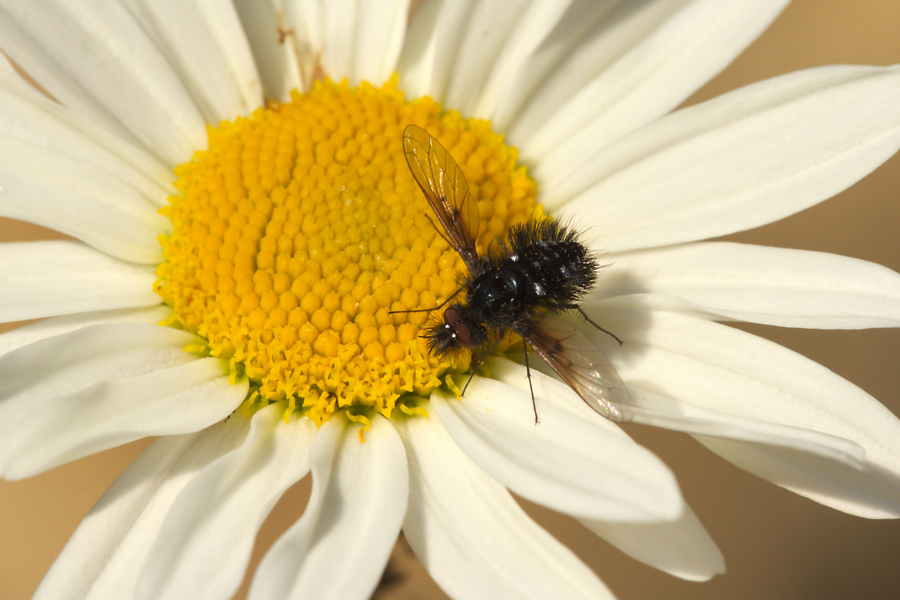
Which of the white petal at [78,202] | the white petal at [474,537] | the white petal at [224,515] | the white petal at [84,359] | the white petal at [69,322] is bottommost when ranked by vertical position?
the white petal at [474,537]

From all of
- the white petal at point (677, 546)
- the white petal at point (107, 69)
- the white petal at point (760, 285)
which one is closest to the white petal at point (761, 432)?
the white petal at point (677, 546)

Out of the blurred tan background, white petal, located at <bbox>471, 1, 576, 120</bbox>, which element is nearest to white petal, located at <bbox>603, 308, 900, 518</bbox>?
white petal, located at <bbox>471, 1, 576, 120</bbox>

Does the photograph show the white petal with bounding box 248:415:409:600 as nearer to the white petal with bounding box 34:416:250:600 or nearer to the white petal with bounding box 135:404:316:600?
the white petal with bounding box 135:404:316:600

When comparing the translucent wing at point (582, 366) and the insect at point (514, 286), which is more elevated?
the insect at point (514, 286)

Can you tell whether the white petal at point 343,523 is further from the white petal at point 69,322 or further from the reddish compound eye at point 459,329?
the white petal at point 69,322

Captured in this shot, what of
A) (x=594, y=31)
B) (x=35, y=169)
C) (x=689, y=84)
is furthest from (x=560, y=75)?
(x=35, y=169)

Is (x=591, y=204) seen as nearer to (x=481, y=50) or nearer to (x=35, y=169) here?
(x=481, y=50)
